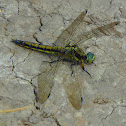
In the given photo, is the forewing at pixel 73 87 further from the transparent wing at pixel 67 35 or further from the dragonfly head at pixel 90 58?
the transparent wing at pixel 67 35

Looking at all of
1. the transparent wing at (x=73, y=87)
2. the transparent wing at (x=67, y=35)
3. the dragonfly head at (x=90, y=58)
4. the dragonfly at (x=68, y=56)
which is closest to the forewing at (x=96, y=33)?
the dragonfly at (x=68, y=56)

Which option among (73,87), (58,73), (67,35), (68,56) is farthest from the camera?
(67,35)

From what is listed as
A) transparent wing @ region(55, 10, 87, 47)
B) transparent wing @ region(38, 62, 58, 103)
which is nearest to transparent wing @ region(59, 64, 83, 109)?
transparent wing @ region(38, 62, 58, 103)

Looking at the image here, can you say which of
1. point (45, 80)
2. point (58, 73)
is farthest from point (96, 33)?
point (45, 80)

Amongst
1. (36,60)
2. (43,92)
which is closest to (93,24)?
(36,60)

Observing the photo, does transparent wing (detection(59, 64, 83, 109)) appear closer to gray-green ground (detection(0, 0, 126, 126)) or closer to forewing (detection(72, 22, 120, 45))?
gray-green ground (detection(0, 0, 126, 126))

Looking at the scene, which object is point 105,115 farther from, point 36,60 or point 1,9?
point 1,9

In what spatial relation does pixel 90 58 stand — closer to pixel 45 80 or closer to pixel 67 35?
pixel 67 35
